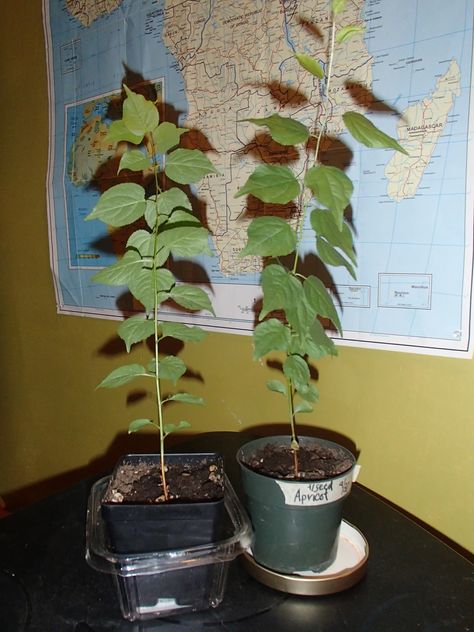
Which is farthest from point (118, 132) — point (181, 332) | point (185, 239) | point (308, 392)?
point (308, 392)

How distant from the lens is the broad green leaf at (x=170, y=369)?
61cm

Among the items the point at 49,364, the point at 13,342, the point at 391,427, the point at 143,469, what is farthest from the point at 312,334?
the point at 13,342

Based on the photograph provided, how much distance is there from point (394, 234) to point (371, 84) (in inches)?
9.7

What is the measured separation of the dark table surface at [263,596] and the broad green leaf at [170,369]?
26 centimetres

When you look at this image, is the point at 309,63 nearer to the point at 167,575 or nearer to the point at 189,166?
the point at 189,166

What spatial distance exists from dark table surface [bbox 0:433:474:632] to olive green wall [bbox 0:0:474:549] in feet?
0.60

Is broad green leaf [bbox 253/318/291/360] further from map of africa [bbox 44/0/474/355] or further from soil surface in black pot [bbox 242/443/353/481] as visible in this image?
map of africa [bbox 44/0/474/355]

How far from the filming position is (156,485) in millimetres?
620

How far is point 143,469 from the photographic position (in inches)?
26.0

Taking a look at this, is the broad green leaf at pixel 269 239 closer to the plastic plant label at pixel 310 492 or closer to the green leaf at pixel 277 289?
the green leaf at pixel 277 289

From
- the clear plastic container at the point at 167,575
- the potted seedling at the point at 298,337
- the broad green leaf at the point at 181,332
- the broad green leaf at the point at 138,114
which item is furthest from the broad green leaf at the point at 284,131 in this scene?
the clear plastic container at the point at 167,575

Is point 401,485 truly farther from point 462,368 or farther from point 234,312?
point 234,312

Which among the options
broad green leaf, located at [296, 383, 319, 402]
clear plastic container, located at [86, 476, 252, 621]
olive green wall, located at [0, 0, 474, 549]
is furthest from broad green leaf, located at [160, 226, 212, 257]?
olive green wall, located at [0, 0, 474, 549]

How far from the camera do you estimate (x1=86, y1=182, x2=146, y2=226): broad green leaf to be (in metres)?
0.57
